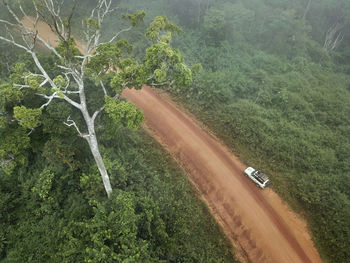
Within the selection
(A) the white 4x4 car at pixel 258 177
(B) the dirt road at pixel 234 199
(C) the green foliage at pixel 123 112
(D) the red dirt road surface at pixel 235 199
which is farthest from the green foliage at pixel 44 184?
(A) the white 4x4 car at pixel 258 177

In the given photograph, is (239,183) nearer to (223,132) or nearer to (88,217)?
(223,132)

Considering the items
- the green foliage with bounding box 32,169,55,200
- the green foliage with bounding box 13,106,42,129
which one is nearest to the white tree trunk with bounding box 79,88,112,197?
the green foliage with bounding box 13,106,42,129

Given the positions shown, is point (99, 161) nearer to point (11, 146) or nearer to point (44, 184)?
point (44, 184)

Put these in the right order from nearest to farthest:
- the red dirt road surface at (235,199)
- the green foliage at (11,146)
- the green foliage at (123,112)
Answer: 1. the green foliage at (123,112)
2. the green foliage at (11,146)
3. the red dirt road surface at (235,199)

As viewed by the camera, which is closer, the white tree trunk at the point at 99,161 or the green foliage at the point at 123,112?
the green foliage at the point at 123,112

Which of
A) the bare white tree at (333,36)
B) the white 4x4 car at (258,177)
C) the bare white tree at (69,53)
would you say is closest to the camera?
the bare white tree at (69,53)

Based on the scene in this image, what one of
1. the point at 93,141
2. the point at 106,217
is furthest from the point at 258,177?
the point at 93,141

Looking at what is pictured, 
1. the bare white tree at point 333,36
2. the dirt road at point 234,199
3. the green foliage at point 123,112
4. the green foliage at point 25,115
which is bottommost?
the dirt road at point 234,199

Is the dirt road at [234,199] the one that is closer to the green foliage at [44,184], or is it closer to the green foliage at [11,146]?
the green foliage at [11,146]

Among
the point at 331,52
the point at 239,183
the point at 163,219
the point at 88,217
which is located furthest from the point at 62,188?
the point at 331,52
